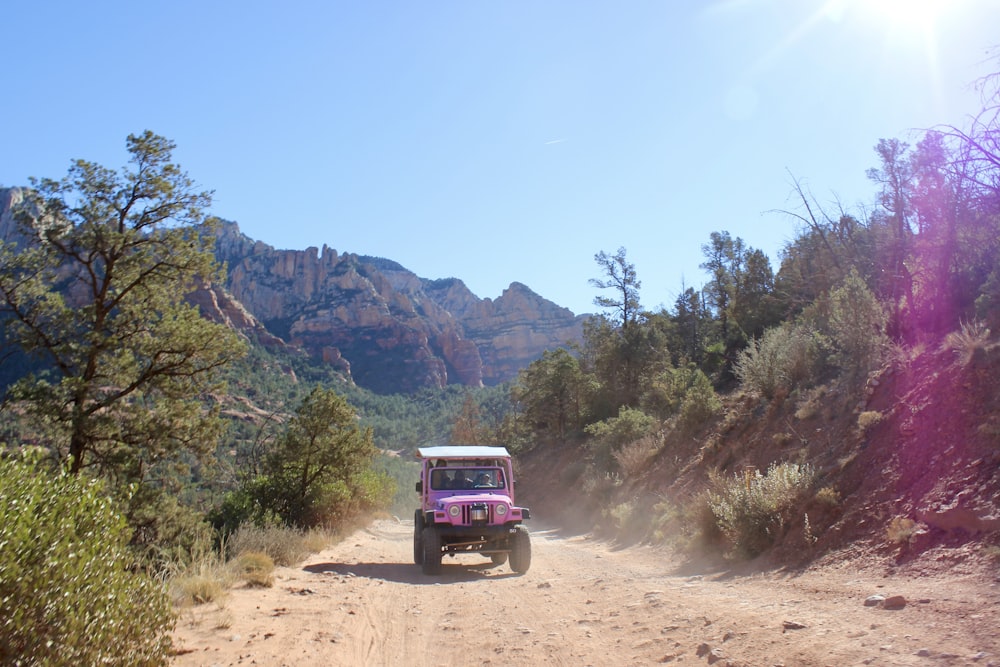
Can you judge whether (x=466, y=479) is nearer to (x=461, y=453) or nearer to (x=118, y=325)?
(x=461, y=453)

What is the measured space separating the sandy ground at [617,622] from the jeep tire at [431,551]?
1119 mm

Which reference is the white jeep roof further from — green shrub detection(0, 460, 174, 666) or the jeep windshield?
green shrub detection(0, 460, 174, 666)

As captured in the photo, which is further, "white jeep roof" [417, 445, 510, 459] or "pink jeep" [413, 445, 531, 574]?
"white jeep roof" [417, 445, 510, 459]

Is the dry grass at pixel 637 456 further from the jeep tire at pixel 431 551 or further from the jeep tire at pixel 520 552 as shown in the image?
the jeep tire at pixel 431 551

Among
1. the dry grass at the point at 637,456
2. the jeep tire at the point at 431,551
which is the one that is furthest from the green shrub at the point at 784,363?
the jeep tire at the point at 431,551

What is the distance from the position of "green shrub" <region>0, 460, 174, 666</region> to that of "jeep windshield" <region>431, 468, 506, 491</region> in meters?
8.10

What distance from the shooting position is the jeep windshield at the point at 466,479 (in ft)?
40.5

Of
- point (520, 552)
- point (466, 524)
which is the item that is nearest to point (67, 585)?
point (466, 524)

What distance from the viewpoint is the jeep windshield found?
12.4 meters

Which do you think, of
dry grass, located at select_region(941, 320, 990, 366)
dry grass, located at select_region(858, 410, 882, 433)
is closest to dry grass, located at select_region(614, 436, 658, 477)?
dry grass, located at select_region(858, 410, 882, 433)

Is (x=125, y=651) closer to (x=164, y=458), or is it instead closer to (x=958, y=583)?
(x=958, y=583)

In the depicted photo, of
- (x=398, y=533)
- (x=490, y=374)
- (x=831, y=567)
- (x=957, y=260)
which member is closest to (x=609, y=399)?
(x=398, y=533)

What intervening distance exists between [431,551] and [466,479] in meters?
2.15

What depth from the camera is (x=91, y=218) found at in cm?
1336
